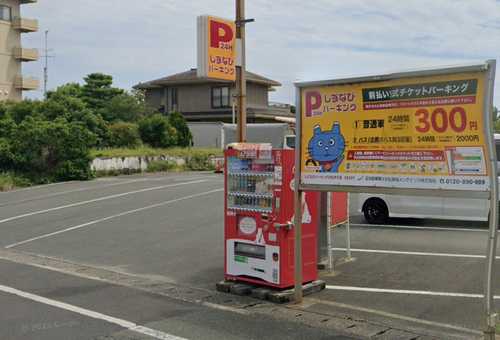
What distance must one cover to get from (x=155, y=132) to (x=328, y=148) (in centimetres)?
2999

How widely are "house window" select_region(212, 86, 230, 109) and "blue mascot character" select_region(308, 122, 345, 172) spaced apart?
4047 cm

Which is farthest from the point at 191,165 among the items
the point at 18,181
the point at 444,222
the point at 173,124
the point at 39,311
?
the point at 39,311

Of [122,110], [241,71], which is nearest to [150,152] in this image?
[122,110]

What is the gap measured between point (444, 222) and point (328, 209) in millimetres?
5568

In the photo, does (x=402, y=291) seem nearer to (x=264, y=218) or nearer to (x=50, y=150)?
(x=264, y=218)

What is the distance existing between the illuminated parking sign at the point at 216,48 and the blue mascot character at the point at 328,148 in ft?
9.82

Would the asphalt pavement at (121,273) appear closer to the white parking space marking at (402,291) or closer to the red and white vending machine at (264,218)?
the red and white vending machine at (264,218)

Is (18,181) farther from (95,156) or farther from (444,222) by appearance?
(444,222)

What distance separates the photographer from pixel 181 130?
37.9 metres

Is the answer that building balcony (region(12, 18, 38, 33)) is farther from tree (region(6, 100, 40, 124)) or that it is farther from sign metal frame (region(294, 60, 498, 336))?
sign metal frame (region(294, 60, 498, 336))

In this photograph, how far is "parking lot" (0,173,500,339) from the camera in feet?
20.6

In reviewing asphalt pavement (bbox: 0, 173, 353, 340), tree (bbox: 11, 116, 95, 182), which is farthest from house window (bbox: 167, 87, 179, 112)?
asphalt pavement (bbox: 0, 173, 353, 340)

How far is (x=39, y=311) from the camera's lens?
6902 mm

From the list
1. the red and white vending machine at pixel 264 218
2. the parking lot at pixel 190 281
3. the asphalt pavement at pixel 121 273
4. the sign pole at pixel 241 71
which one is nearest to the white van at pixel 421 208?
the parking lot at pixel 190 281
